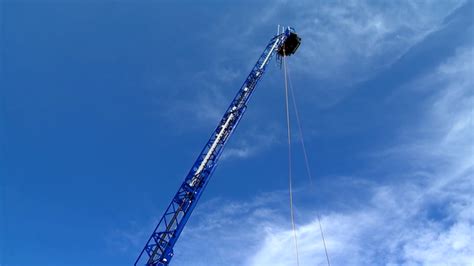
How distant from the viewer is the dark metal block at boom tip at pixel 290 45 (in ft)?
129

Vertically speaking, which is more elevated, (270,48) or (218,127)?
(270,48)

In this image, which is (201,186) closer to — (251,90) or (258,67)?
(251,90)

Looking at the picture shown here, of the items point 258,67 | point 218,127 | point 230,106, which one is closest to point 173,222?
point 218,127

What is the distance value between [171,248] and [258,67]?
23057mm

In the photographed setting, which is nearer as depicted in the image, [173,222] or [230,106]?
[173,222]

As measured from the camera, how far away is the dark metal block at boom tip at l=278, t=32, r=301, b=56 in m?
39.3

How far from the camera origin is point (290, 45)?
39.8m

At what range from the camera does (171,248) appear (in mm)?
28672

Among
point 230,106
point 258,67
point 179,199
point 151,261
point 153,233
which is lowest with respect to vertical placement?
point 151,261

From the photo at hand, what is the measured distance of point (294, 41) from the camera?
3947 cm

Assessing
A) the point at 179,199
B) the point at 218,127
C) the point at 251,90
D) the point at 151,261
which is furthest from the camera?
the point at 251,90

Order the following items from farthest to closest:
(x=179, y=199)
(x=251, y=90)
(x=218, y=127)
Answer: (x=251, y=90), (x=218, y=127), (x=179, y=199)

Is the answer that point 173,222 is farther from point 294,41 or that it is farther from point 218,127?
point 294,41

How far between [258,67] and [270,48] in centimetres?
316
